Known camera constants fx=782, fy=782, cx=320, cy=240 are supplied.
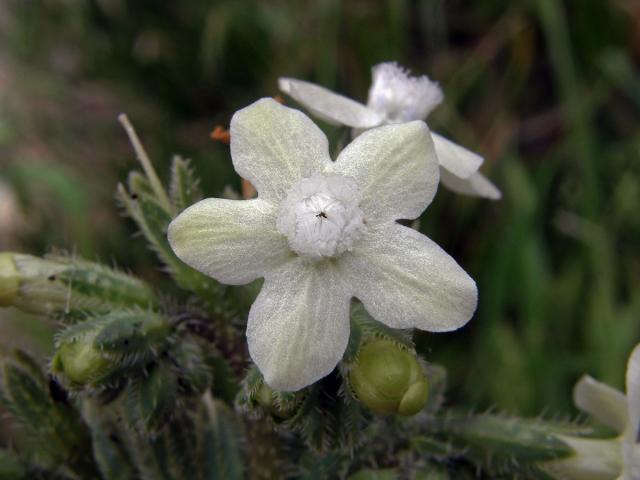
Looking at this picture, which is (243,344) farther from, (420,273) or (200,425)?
(420,273)

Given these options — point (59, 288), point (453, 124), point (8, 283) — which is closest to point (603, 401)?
point (59, 288)

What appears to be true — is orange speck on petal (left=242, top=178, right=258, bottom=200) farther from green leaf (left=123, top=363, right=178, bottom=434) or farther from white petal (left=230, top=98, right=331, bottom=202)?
green leaf (left=123, top=363, right=178, bottom=434)

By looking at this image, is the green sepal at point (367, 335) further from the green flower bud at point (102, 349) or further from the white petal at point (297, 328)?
the green flower bud at point (102, 349)

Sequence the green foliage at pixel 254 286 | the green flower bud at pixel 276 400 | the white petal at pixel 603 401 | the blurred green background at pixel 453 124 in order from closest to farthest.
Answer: the green flower bud at pixel 276 400 < the green foliage at pixel 254 286 < the white petal at pixel 603 401 < the blurred green background at pixel 453 124

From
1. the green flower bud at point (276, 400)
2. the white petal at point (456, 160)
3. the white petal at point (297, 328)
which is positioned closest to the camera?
the white petal at point (297, 328)

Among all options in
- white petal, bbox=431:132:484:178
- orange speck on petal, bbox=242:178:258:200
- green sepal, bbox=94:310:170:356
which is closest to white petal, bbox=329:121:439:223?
white petal, bbox=431:132:484:178

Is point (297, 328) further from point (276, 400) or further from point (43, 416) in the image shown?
point (43, 416)

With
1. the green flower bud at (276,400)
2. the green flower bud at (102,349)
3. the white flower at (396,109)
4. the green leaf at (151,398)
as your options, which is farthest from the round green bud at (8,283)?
the white flower at (396,109)
